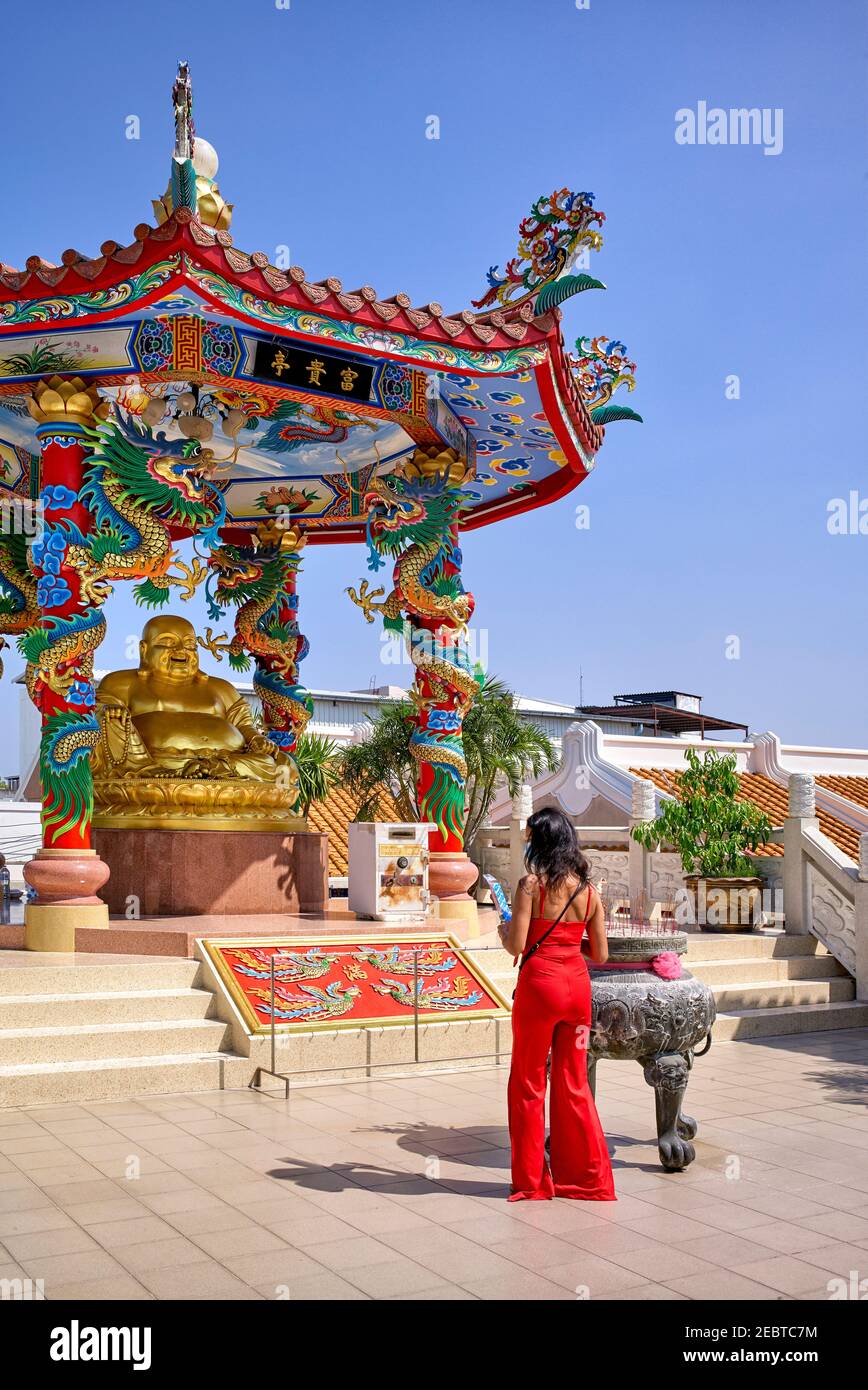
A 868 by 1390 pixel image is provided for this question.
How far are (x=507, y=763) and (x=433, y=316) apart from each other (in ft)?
29.1

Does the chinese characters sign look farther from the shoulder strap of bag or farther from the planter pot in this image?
the planter pot

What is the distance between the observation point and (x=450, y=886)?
35.5ft

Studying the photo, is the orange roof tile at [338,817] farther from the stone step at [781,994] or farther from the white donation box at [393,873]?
the stone step at [781,994]

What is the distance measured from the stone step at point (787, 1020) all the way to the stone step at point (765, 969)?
0.38 m

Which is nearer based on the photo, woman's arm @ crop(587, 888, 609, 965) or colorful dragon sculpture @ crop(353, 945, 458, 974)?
woman's arm @ crop(587, 888, 609, 965)

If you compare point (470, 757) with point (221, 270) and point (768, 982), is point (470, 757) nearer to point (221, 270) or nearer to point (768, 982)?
point (768, 982)

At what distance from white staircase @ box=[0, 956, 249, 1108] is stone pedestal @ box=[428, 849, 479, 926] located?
2.93m

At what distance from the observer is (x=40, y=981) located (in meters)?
7.79

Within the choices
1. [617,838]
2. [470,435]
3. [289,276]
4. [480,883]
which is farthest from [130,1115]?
[480,883]

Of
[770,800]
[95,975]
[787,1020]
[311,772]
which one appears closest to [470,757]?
[311,772]

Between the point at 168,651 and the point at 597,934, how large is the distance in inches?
275

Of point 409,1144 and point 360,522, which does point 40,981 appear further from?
point 360,522

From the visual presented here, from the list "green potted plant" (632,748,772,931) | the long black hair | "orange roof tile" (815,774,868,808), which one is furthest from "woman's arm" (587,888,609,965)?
"orange roof tile" (815,774,868,808)

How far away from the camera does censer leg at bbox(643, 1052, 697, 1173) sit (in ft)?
18.7
